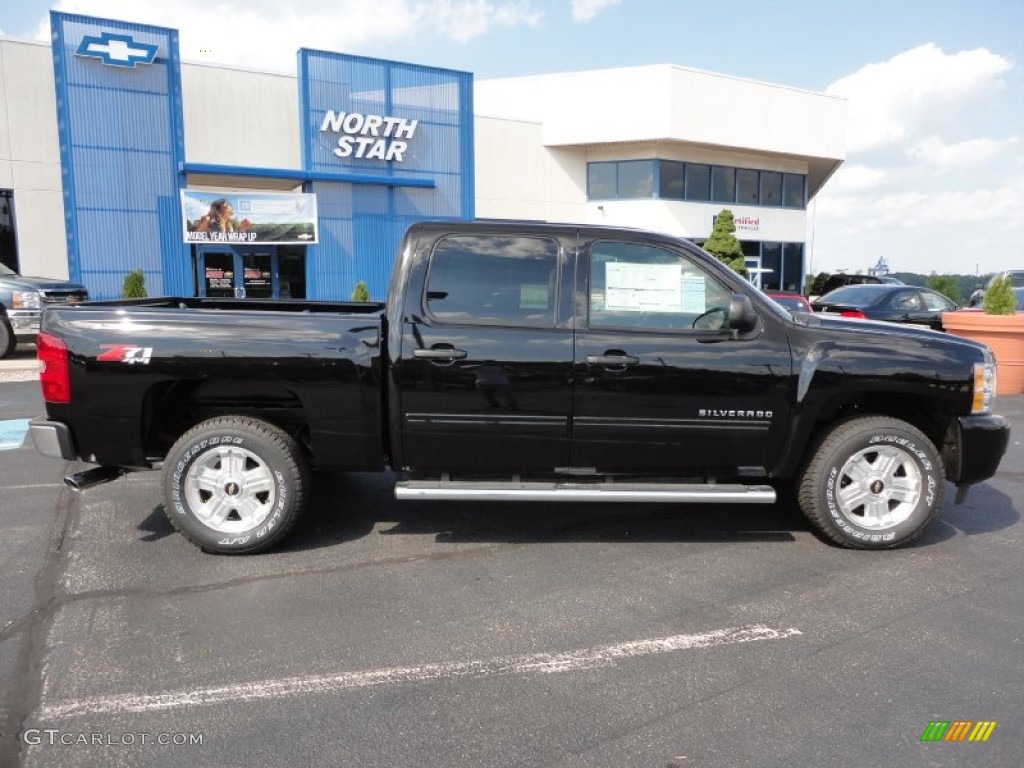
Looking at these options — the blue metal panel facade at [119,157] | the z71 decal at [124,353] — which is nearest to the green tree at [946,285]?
the blue metal panel facade at [119,157]

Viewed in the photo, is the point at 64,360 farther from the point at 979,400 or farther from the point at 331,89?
the point at 331,89

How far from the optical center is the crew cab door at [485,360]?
14.4ft

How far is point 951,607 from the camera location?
3922 mm

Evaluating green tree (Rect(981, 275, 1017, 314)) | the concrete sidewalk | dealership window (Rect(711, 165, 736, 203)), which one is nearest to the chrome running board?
green tree (Rect(981, 275, 1017, 314))

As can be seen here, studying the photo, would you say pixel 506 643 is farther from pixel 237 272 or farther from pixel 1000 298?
pixel 237 272

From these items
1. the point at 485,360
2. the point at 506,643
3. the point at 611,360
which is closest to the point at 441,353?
the point at 485,360

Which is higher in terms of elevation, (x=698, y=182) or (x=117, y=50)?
(x=117, y=50)

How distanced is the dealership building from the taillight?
1158cm

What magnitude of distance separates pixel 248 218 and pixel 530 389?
735 inches

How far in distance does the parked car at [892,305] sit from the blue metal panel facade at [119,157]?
648 inches

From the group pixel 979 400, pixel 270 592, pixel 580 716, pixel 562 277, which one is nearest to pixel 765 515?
pixel 979 400

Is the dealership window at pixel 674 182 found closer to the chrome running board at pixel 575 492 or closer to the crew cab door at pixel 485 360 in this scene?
the crew cab door at pixel 485 360

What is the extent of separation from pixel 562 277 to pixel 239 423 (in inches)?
81.2

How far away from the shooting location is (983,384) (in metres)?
4.64
